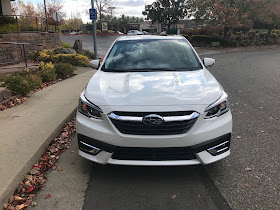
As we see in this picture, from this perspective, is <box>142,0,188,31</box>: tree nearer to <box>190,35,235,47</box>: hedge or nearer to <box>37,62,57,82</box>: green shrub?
<box>190,35,235,47</box>: hedge

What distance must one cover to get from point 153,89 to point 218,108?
2.64ft

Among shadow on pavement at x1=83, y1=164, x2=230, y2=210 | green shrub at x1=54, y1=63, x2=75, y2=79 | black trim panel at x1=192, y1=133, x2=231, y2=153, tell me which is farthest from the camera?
green shrub at x1=54, y1=63, x2=75, y2=79

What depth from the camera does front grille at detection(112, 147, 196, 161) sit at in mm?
2830

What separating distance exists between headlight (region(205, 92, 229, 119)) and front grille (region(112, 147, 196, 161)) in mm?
473

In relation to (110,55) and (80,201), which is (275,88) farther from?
(80,201)

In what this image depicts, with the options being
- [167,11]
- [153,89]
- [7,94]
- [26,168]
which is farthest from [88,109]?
[167,11]

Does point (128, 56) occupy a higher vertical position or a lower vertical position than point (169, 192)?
higher

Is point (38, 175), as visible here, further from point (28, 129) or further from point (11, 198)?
point (28, 129)

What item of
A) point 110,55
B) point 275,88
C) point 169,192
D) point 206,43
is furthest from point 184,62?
point 206,43

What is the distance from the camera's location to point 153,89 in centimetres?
316

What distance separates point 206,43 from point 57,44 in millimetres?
19226

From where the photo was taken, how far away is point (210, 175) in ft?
10.7

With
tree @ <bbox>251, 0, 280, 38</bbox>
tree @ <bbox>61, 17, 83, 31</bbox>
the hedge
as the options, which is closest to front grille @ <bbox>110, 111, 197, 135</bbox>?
the hedge

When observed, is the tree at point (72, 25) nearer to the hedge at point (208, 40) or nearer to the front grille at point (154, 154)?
the hedge at point (208, 40)
